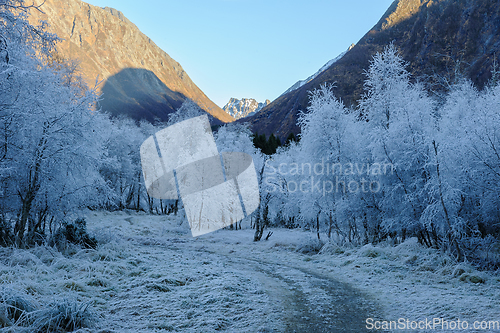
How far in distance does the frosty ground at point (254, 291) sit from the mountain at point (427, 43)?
47558mm

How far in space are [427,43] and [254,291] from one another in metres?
105

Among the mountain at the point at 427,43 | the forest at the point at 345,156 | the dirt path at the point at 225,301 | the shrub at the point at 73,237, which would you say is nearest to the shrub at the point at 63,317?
the dirt path at the point at 225,301

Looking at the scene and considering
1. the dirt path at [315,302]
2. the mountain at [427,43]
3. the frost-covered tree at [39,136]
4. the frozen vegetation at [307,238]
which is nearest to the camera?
the dirt path at [315,302]

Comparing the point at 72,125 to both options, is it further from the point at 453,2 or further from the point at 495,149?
the point at 453,2

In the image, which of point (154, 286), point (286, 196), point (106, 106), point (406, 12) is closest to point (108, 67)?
point (106, 106)

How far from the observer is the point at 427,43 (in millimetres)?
86688

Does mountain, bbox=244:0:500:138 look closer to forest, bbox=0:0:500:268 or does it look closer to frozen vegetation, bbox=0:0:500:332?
forest, bbox=0:0:500:268

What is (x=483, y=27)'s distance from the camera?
241 feet

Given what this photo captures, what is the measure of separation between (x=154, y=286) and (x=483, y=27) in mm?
99756

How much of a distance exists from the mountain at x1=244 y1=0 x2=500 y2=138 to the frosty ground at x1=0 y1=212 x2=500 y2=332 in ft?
156

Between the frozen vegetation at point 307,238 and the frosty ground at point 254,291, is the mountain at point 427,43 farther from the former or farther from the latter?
the frosty ground at point 254,291

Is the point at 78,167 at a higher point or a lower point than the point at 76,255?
higher

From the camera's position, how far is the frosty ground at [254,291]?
5.08 meters

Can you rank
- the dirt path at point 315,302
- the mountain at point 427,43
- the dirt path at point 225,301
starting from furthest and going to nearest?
the mountain at point 427,43, the dirt path at point 315,302, the dirt path at point 225,301
